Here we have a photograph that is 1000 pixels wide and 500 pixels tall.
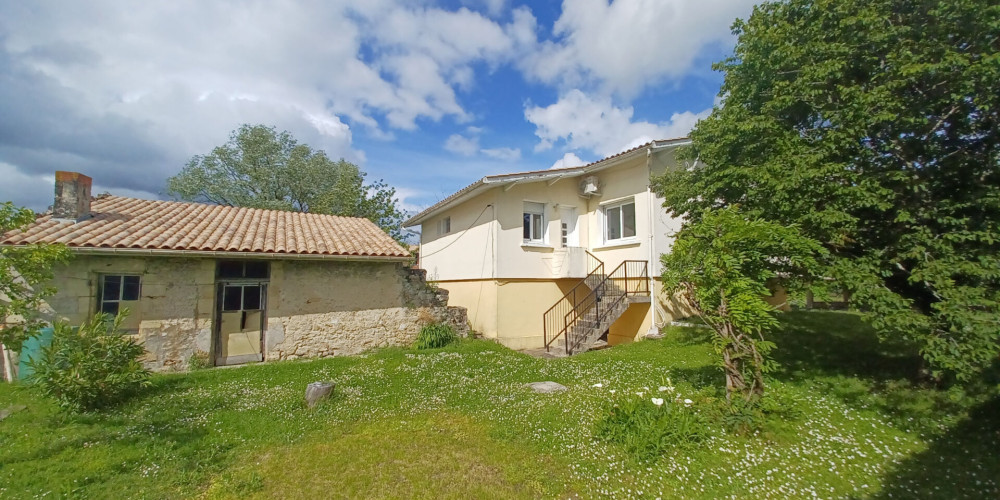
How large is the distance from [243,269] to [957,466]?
12576 millimetres

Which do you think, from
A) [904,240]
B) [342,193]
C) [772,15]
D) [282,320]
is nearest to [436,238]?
[282,320]

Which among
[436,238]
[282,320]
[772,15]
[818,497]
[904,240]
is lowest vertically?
[818,497]

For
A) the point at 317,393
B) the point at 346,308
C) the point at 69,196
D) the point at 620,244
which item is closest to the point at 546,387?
the point at 317,393

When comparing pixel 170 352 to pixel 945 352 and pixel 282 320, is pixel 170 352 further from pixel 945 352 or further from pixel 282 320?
pixel 945 352

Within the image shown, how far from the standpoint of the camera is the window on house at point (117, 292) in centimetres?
884

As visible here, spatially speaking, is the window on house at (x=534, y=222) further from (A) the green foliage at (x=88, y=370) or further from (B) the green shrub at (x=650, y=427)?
(A) the green foliage at (x=88, y=370)

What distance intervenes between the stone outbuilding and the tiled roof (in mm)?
30

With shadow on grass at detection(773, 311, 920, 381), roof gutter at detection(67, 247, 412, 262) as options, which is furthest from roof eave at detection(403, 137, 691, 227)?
shadow on grass at detection(773, 311, 920, 381)

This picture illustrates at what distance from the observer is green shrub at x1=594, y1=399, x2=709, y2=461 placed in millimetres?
4762

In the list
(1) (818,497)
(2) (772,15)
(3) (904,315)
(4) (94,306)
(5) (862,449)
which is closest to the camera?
(1) (818,497)

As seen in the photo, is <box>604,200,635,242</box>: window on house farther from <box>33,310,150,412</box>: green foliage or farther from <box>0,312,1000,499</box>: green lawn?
<box>33,310,150,412</box>: green foliage

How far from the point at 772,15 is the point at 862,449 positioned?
6592 millimetres

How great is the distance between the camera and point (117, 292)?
29.4ft

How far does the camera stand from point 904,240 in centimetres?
548
